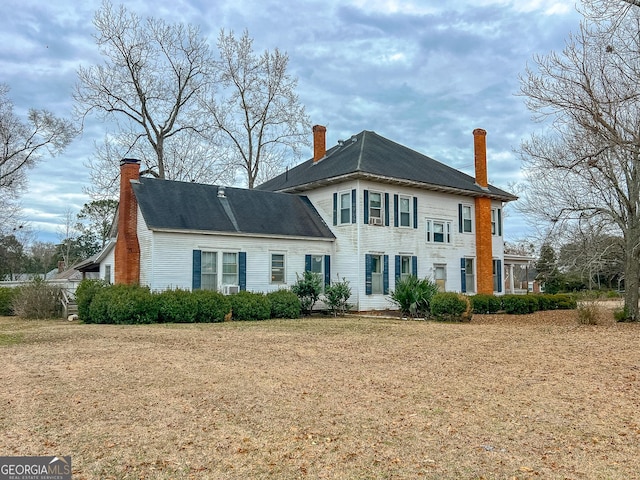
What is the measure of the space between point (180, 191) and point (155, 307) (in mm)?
6156

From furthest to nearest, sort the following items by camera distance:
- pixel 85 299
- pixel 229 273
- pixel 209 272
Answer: pixel 229 273, pixel 209 272, pixel 85 299

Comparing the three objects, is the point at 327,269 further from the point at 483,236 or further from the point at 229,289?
the point at 483,236

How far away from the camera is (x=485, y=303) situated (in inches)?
835

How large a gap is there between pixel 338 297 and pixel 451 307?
4.64 m

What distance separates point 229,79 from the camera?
34188mm

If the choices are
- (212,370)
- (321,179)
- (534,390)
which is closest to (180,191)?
(321,179)

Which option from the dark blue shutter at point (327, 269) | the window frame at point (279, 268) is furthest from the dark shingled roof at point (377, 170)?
the window frame at point (279, 268)

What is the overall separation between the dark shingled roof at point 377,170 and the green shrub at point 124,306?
934 cm

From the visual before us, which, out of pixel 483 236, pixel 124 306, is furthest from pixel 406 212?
pixel 124 306

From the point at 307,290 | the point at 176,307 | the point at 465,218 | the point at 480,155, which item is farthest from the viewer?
the point at 480,155

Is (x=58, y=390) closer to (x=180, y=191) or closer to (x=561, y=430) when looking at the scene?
(x=561, y=430)

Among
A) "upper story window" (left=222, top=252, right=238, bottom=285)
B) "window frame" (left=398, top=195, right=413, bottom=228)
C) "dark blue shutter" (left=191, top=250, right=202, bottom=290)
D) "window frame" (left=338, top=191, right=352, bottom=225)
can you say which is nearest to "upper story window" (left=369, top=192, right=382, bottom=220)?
"window frame" (left=338, top=191, right=352, bottom=225)

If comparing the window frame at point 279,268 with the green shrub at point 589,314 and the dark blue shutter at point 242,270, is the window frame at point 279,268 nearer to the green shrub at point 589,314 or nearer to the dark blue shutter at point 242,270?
the dark blue shutter at point 242,270

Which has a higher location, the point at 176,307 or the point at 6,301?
the point at 6,301
